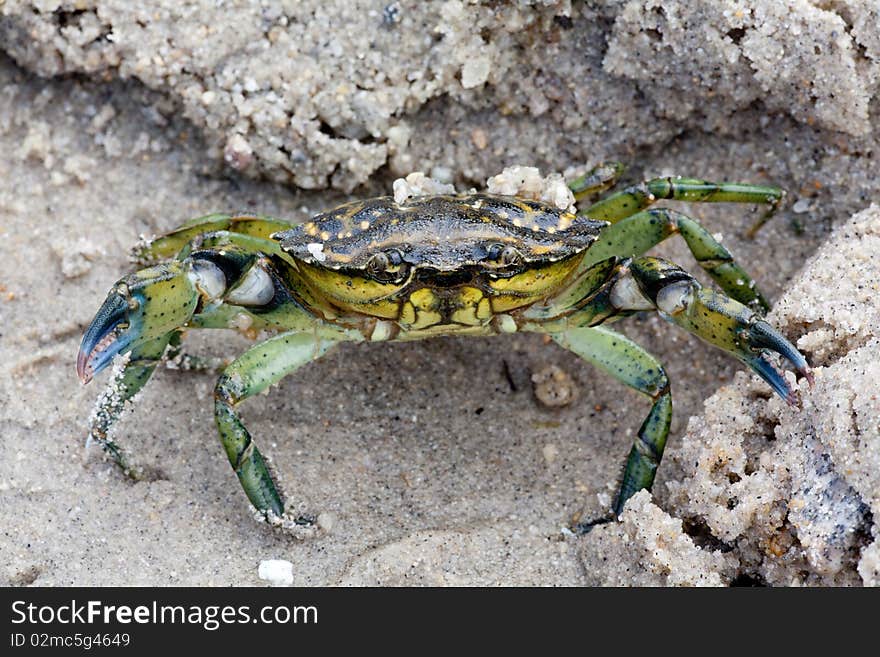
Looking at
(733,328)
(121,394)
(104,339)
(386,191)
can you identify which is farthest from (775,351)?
(121,394)

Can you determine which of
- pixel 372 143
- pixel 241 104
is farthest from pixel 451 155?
pixel 241 104

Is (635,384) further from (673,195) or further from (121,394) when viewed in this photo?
(121,394)

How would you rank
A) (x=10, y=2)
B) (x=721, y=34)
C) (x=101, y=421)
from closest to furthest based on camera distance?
(x=101, y=421), (x=721, y=34), (x=10, y=2)

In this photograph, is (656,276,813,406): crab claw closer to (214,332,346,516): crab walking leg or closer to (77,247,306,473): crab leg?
(214,332,346,516): crab walking leg

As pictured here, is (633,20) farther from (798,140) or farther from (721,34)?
(798,140)

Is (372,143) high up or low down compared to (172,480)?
up
